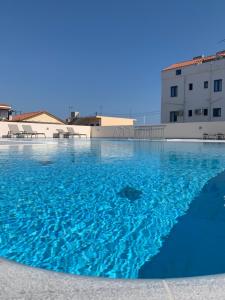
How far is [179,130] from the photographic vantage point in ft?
89.8

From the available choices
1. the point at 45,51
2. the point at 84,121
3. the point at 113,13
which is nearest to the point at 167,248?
the point at 113,13

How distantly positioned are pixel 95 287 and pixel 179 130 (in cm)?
2673

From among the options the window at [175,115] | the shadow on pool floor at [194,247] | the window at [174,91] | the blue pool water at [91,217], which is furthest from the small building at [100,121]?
the shadow on pool floor at [194,247]

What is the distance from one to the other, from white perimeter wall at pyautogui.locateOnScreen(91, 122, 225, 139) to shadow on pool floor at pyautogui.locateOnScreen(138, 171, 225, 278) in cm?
2204

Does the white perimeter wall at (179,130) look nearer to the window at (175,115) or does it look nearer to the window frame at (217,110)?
the window frame at (217,110)

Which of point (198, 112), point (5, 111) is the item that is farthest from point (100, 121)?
point (198, 112)

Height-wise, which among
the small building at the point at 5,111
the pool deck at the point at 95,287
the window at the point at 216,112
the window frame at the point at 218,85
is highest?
the window frame at the point at 218,85

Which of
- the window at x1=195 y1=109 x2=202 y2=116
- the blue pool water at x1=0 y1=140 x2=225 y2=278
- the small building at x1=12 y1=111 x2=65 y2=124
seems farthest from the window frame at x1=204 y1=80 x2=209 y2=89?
the blue pool water at x1=0 y1=140 x2=225 y2=278

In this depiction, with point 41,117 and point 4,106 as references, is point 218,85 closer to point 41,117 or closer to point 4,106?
point 41,117

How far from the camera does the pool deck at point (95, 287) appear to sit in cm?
169

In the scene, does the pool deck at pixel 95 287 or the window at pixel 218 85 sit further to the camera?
the window at pixel 218 85

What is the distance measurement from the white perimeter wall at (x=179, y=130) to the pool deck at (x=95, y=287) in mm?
24997

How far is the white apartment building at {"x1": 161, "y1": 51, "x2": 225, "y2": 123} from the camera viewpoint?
2897 centimetres

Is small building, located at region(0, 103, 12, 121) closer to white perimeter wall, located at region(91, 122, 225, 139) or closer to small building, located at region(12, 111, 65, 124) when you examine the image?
small building, located at region(12, 111, 65, 124)
